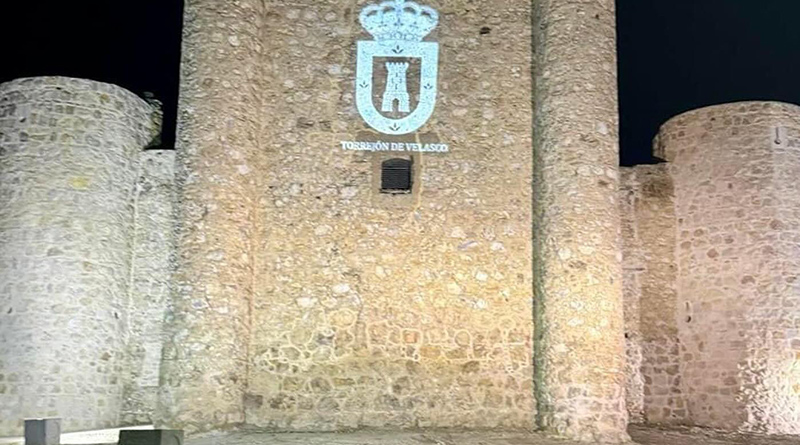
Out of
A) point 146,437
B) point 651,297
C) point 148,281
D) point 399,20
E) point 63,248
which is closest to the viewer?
point 146,437

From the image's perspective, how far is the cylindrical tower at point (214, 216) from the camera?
10.1 metres

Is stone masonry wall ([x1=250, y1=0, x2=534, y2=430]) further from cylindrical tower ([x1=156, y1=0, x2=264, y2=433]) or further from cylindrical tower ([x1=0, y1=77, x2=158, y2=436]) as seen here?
cylindrical tower ([x1=0, y1=77, x2=158, y2=436])

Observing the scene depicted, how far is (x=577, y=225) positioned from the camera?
1055 cm

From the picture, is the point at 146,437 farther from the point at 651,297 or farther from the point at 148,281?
the point at 651,297

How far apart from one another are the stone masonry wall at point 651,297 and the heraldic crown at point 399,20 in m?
3.63

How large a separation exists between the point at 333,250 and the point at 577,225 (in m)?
2.68

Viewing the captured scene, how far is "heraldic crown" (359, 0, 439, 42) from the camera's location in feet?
37.0

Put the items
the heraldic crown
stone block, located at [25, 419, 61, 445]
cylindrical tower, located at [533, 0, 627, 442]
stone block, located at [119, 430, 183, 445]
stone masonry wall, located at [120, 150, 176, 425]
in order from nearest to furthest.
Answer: stone block, located at [119, 430, 183, 445] → stone block, located at [25, 419, 61, 445] → cylindrical tower, located at [533, 0, 627, 442] → the heraldic crown → stone masonry wall, located at [120, 150, 176, 425]

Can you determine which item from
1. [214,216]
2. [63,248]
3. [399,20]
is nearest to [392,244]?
[214,216]

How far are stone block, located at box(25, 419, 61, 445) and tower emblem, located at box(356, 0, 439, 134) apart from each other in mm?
4659

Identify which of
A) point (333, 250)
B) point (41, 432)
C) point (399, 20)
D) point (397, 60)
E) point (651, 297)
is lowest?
point (41, 432)

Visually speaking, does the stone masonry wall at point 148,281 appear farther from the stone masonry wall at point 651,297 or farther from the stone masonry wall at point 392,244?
the stone masonry wall at point 651,297

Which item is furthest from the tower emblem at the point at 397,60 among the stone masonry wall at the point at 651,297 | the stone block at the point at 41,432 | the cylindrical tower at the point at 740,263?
the stone block at the point at 41,432

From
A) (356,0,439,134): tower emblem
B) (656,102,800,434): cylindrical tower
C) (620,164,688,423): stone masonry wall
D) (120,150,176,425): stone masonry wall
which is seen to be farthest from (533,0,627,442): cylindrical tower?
(120,150,176,425): stone masonry wall
